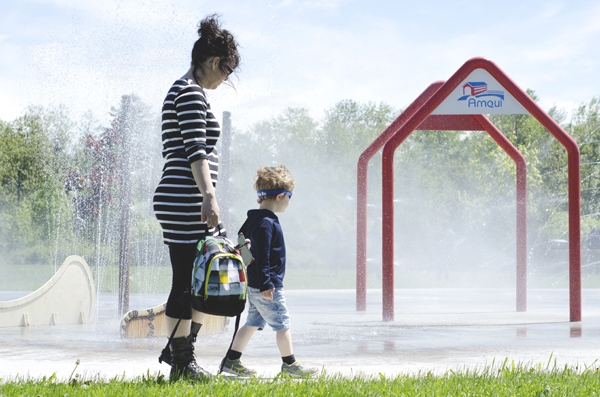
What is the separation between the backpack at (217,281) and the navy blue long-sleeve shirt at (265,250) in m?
0.41

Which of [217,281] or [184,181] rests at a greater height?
[184,181]

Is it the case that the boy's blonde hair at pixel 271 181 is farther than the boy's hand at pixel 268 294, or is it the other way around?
the boy's blonde hair at pixel 271 181

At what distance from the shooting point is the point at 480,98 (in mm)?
8523

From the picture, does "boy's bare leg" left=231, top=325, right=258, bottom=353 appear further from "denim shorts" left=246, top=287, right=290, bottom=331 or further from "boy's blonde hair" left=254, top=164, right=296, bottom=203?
"boy's blonde hair" left=254, top=164, right=296, bottom=203

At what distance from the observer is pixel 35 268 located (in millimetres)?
31781

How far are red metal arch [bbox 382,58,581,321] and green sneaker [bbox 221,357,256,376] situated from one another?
3968 millimetres

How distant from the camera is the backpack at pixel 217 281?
148 inches

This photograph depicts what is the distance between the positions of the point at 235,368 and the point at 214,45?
1.73 m

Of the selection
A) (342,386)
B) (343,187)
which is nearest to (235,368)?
(342,386)

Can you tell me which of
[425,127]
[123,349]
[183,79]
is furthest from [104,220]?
[183,79]

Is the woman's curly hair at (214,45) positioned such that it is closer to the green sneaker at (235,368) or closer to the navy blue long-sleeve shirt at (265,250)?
the navy blue long-sleeve shirt at (265,250)

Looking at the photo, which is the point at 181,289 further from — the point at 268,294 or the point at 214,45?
the point at 214,45

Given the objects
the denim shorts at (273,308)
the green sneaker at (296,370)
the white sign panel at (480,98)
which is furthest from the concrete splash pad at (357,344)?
the white sign panel at (480,98)

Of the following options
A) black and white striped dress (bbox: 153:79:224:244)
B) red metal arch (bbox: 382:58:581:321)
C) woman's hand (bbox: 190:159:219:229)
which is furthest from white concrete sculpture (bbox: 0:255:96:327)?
woman's hand (bbox: 190:159:219:229)
